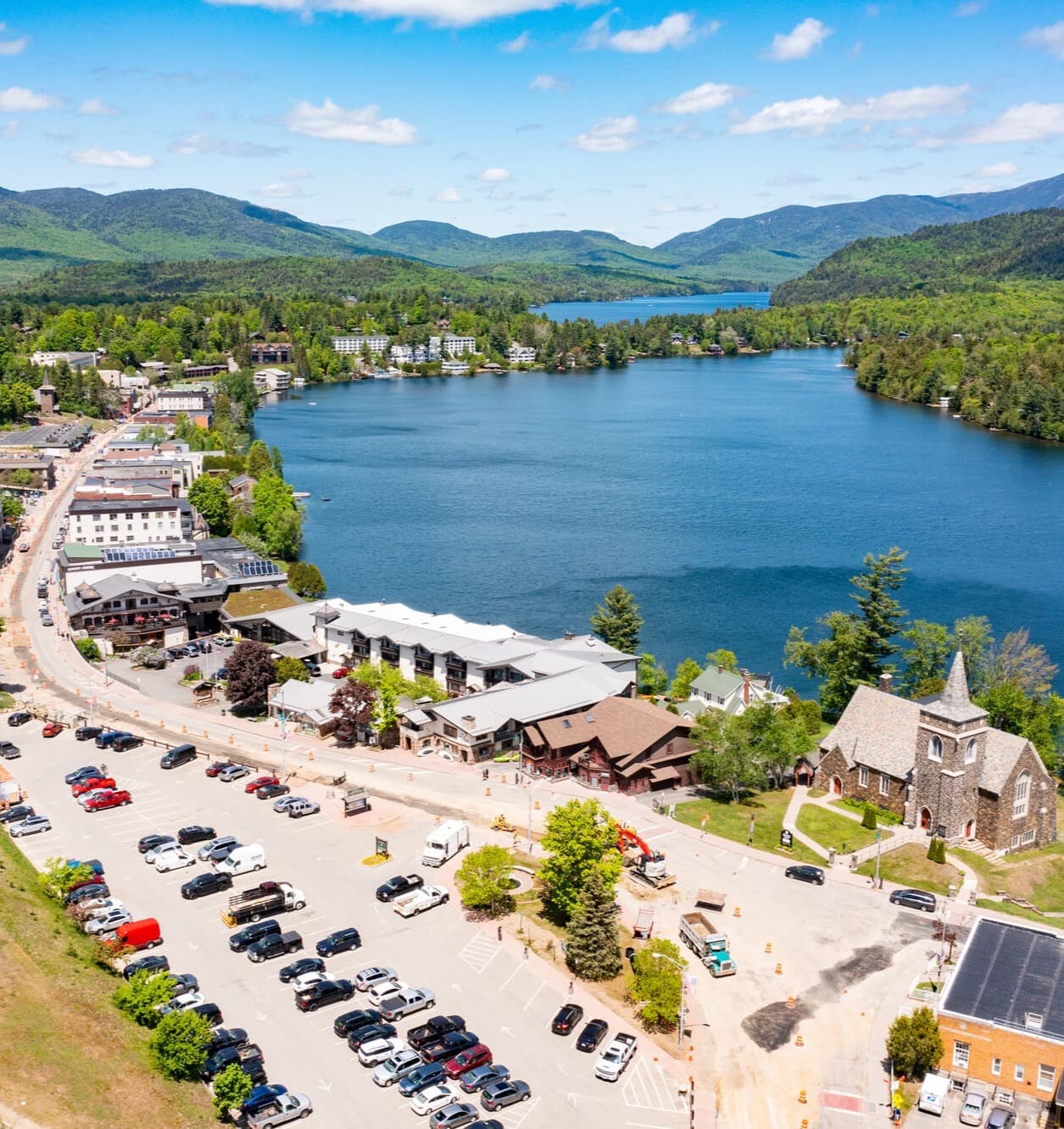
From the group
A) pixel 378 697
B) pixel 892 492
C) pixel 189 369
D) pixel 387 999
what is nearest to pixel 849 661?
pixel 378 697

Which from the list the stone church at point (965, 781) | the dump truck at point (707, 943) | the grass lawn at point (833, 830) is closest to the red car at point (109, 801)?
the dump truck at point (707, 943)

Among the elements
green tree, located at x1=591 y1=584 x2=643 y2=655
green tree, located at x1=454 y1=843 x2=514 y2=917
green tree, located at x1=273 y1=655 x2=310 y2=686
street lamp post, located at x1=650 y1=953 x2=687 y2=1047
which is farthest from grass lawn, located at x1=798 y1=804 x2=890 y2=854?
green tree, located at x1=273 y1=655 x2=310 y2=686

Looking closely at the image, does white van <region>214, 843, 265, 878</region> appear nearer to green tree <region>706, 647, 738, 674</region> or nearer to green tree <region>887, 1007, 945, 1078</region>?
green tree <region>887, 1007, 945, 1078</region>

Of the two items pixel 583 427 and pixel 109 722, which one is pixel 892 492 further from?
pixel 109 722

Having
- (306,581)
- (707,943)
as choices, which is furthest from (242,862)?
(306,581)

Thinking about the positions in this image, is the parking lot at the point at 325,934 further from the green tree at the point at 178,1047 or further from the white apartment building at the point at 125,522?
the white apartment building at the point at 125,522
